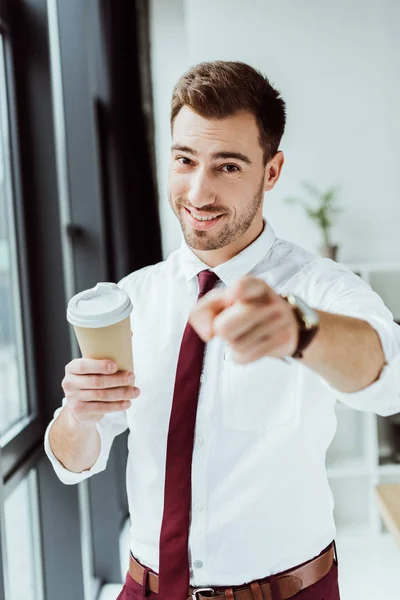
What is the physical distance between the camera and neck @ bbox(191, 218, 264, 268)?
5.08ft

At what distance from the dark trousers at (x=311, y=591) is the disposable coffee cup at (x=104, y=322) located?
0.61 metres

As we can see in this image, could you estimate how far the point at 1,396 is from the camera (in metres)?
2.24

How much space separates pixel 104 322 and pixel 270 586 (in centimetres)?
72

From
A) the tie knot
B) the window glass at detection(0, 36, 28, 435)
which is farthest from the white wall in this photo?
the tie knot

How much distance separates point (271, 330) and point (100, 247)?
2242mm

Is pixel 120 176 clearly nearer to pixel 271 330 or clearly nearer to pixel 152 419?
pixel 152 419

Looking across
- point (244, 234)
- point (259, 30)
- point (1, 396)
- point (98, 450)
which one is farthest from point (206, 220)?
point (259, 30)

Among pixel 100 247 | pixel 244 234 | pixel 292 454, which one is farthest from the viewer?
pixel 100 247

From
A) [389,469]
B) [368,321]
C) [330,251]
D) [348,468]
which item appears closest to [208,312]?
[368,321]

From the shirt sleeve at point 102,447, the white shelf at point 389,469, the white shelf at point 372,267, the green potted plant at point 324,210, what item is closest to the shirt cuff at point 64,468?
the shirt sleeve at point 102,447

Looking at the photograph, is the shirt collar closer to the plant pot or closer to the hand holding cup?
the hand holding cup

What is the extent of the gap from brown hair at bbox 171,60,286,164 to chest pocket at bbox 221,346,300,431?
53 cm

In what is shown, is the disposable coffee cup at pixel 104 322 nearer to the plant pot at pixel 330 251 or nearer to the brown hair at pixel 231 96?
the brown hair at pixel 231 96

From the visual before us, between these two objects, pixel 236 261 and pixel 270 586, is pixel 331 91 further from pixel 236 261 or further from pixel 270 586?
pixel 270 586
